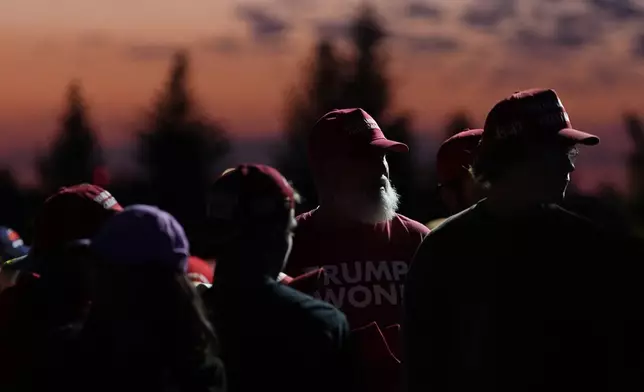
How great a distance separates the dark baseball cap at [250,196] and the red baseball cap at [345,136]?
1291 millimetres

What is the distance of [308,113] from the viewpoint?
28.7 m

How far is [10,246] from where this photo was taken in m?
9.21

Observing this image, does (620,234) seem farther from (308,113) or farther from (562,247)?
(308,113)

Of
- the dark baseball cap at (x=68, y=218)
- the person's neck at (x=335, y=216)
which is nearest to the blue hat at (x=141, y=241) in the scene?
the dark baseball cap at (x=68, y=218)

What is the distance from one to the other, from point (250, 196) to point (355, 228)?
4.20 feet

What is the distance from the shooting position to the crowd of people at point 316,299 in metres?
3.13

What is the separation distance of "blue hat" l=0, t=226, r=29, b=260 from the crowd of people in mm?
5367

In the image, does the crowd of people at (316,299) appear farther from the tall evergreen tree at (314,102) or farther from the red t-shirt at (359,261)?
the tall evergreen tree at (314,102)

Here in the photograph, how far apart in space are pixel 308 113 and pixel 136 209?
1007 inches

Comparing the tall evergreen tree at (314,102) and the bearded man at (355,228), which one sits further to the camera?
the tall evergreen tree at (314,102)

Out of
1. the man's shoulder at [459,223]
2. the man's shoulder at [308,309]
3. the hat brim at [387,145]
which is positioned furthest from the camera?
the hat brim at [387,145]

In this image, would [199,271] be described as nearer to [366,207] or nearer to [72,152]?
[366,207]

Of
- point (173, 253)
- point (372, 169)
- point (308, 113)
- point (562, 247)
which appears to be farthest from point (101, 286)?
point (308, 113)

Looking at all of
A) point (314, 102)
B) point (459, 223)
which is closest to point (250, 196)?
point (459, 223)
